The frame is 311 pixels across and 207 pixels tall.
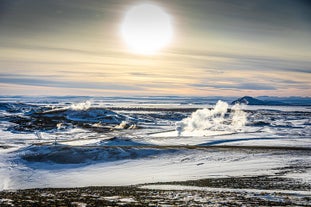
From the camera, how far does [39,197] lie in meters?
25.2

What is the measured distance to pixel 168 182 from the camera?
33.2 metres

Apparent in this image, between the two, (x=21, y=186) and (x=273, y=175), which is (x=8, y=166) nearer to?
(x=21, y=186)

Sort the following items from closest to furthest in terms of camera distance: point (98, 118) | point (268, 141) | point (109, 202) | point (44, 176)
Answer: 1. point (109, 202)
2. point (44, 176)
3. point (268, 141)
4. point (98, 118)

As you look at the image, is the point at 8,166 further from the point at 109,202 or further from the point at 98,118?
the point at 98,118

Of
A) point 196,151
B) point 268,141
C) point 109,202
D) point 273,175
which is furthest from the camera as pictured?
point 268,141

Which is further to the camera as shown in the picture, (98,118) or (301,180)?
(98,118)

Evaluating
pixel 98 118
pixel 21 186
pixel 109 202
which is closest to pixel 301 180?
pixel 109 202

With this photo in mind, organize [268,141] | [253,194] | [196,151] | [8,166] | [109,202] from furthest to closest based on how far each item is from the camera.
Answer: [268,141]
[196,151]
[8,166]
[253,194]
[109,202]

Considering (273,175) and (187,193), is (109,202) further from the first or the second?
(273,175)

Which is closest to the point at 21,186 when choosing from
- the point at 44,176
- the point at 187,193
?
the point at 44,176

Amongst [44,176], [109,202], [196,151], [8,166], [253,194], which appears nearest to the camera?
[109,202]

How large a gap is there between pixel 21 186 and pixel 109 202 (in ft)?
45.8

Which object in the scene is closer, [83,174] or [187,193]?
[187,193]

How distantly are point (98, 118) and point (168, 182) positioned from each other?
92302 millimetres
